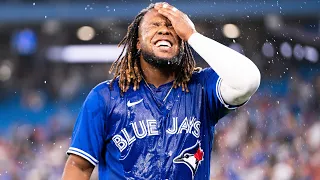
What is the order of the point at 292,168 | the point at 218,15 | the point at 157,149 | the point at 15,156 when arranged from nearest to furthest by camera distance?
the point at 157,149, the point at 292,168, the point at 15,156, the point at 218,15

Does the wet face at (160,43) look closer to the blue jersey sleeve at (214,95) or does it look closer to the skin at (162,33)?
the skin at (162,33)

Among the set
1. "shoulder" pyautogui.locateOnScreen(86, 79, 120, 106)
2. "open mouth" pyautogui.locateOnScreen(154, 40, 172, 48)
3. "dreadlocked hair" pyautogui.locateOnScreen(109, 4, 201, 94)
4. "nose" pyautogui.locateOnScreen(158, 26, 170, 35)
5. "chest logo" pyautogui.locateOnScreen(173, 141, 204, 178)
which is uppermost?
"nose" pyautogui.locateOnScreen(158, 26, 170, 35)

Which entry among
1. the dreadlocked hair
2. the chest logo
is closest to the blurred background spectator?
the dreadlocked hair

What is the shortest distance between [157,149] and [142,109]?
0.23 m

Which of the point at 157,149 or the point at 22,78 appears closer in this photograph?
the point at 157,149

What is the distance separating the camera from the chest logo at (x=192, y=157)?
3.86 metres

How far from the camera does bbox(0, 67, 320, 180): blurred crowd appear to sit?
382 inches

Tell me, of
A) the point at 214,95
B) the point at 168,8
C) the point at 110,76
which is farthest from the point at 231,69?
the point at 110,76

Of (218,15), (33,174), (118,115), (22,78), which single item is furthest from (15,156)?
(118,115)

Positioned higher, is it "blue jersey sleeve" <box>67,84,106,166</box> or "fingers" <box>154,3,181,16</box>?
"fingers" <box>154,3,181,16</box>

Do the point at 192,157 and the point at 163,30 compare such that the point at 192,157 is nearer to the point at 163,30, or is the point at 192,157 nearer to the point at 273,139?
the point at 163,30

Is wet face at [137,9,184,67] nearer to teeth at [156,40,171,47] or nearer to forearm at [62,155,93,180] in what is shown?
teeth at [156,40,171,47]

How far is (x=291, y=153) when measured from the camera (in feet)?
32.2

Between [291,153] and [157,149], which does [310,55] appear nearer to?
[291,153]
